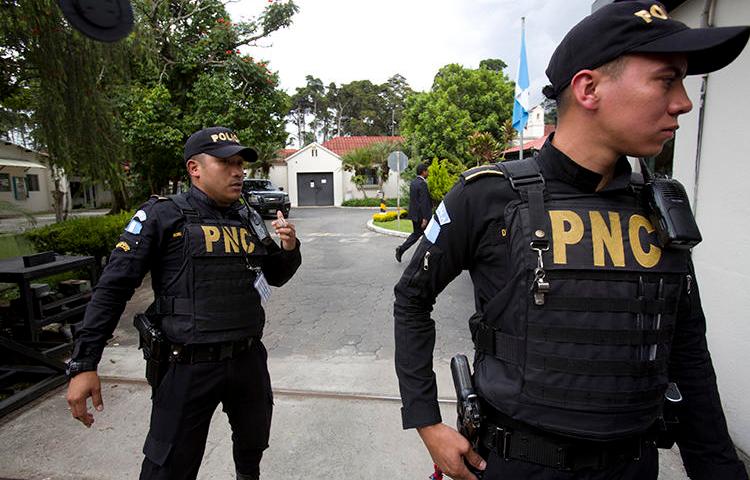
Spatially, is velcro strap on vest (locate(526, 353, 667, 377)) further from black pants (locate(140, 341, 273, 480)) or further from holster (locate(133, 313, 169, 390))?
holster (locate(133, 313, 169, 390))

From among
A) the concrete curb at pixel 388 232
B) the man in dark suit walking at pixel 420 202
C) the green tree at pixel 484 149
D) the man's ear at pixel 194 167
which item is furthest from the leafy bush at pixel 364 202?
the man's ear at pixel 194 167

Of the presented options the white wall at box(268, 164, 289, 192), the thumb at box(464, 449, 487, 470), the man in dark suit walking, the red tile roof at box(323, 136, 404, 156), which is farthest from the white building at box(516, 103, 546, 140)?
the thumb at box(464, 449, 487, 470)

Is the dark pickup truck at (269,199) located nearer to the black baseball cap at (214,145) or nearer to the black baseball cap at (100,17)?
the black baseball cap at (100,17)

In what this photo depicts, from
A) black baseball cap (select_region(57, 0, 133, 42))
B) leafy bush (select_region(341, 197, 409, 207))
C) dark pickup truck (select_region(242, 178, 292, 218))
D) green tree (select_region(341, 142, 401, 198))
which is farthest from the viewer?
green tree (select_region(341, 142, 401, 198))

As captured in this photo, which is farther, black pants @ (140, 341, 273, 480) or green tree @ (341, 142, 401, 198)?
green tree @ (341, 142, 401, 198)

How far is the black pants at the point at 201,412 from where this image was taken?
191cm

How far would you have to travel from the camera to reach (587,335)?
108cm

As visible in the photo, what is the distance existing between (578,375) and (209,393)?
1.63 m

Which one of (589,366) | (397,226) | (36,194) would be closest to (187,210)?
(589,366)

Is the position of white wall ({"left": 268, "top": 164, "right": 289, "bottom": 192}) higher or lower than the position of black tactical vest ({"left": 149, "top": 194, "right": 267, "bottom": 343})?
higher

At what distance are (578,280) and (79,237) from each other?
23.9 feet

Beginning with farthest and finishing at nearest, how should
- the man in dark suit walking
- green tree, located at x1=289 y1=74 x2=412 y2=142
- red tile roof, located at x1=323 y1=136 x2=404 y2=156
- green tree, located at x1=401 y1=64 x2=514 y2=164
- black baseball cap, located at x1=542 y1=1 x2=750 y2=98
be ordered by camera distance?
green tree, located at x1=289 y1=74 x2=412 y2=142 < red tile roof, located at x1=323 y1=136 x2=404 y2=156 < green tree, located at x1=401 y1=64 x2=514 y2=164 < the man in dark suit walking < black baseball cap, located at x1=542 y1=1 x2=750 y2=98

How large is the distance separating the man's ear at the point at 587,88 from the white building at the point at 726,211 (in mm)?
2027

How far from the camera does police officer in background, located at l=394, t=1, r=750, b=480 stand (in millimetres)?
1086
